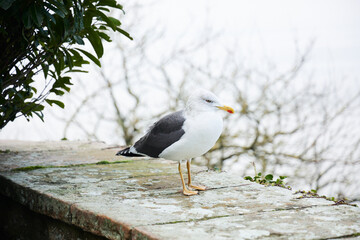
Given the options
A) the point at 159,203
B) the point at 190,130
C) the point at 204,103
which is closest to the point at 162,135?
the point at 190,130

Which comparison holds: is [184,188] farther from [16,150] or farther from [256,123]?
[256,123]

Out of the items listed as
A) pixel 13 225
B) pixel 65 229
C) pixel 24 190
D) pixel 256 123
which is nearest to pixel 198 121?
pixel 65 229

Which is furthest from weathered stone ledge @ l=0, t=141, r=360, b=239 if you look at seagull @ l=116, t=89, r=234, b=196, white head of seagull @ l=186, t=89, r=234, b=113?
white head of seagull @ l=186, t=89, r=234, b=113

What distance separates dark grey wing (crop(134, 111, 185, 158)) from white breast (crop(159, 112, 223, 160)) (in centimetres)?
4

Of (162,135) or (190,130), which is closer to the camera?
(190,130)

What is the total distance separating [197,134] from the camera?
3.06m

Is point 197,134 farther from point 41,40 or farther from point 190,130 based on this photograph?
point 41,40

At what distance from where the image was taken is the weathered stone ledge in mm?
2445

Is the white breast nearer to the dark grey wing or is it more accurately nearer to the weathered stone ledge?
the dark grey wing

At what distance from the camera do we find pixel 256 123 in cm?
691

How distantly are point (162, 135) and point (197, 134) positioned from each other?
0.28 meters

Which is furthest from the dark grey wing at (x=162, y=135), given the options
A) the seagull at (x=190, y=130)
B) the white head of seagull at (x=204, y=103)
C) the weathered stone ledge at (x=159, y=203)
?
the weathered stone ledge at (x=159, y=203)

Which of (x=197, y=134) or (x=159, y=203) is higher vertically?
(x=197, y=134)

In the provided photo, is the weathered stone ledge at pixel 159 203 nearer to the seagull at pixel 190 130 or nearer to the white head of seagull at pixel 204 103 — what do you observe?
the seagull at pixel 190 130
